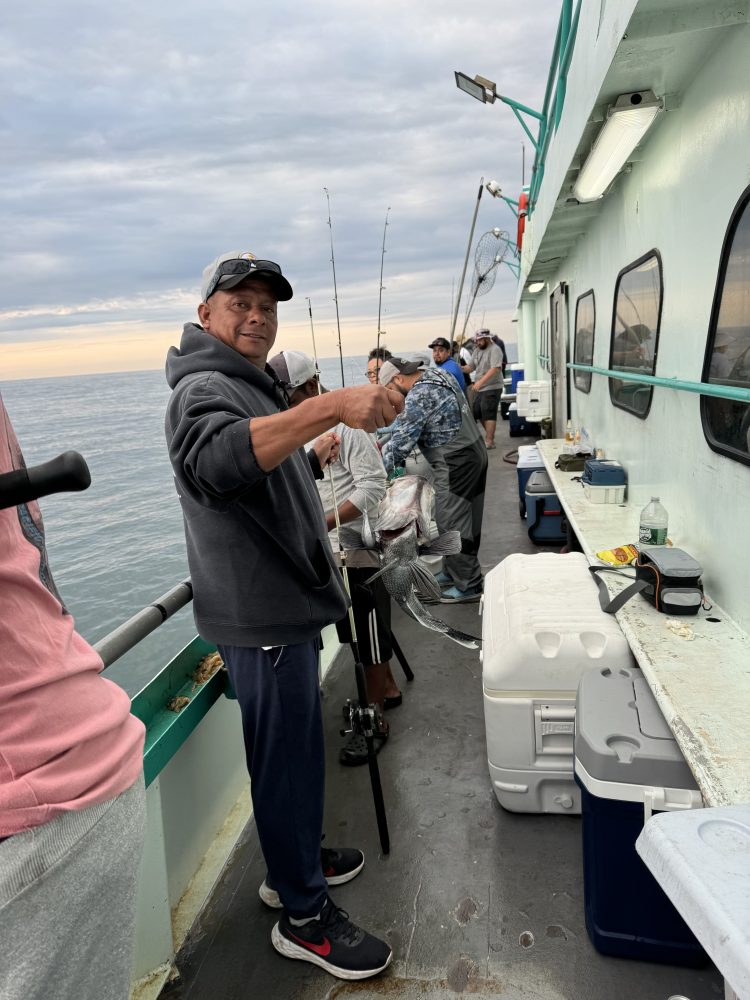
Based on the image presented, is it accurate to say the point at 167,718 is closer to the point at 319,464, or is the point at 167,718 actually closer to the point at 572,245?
the point at 319,464

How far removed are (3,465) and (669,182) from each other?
308cm

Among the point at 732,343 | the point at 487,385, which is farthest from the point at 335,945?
the point at 487,385

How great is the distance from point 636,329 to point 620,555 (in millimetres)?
1440

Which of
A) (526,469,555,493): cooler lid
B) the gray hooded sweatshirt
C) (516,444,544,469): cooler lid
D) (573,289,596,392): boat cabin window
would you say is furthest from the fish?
(516,444,544,469): cooler lid

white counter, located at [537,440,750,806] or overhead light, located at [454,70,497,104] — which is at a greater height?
overhead light, located at [454,70,497,104]

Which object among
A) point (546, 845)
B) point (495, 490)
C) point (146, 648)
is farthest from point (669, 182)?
point (146, 648)

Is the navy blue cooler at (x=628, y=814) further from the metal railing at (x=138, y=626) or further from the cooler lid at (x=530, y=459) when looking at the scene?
the cooler lid at (x=530, y=459)

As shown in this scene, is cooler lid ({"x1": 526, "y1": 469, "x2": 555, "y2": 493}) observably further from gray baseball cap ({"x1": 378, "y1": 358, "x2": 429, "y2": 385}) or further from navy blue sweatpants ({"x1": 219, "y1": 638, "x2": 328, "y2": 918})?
navy blue sweatpants ({"x1": 219, "y1": 638, "x2": 328, "y2": 918})

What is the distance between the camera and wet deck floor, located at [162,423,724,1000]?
6.45 ft

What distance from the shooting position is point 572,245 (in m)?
6.53

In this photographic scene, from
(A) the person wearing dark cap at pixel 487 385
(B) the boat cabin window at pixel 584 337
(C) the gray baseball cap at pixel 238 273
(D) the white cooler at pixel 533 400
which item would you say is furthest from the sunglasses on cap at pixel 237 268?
(A) the person wearing dark cap at pixel 487 385

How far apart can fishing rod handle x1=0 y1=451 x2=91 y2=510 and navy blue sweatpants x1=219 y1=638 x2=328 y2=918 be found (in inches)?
48.0

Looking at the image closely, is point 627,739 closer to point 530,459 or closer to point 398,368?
point 398,368

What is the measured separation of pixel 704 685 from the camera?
199cm
